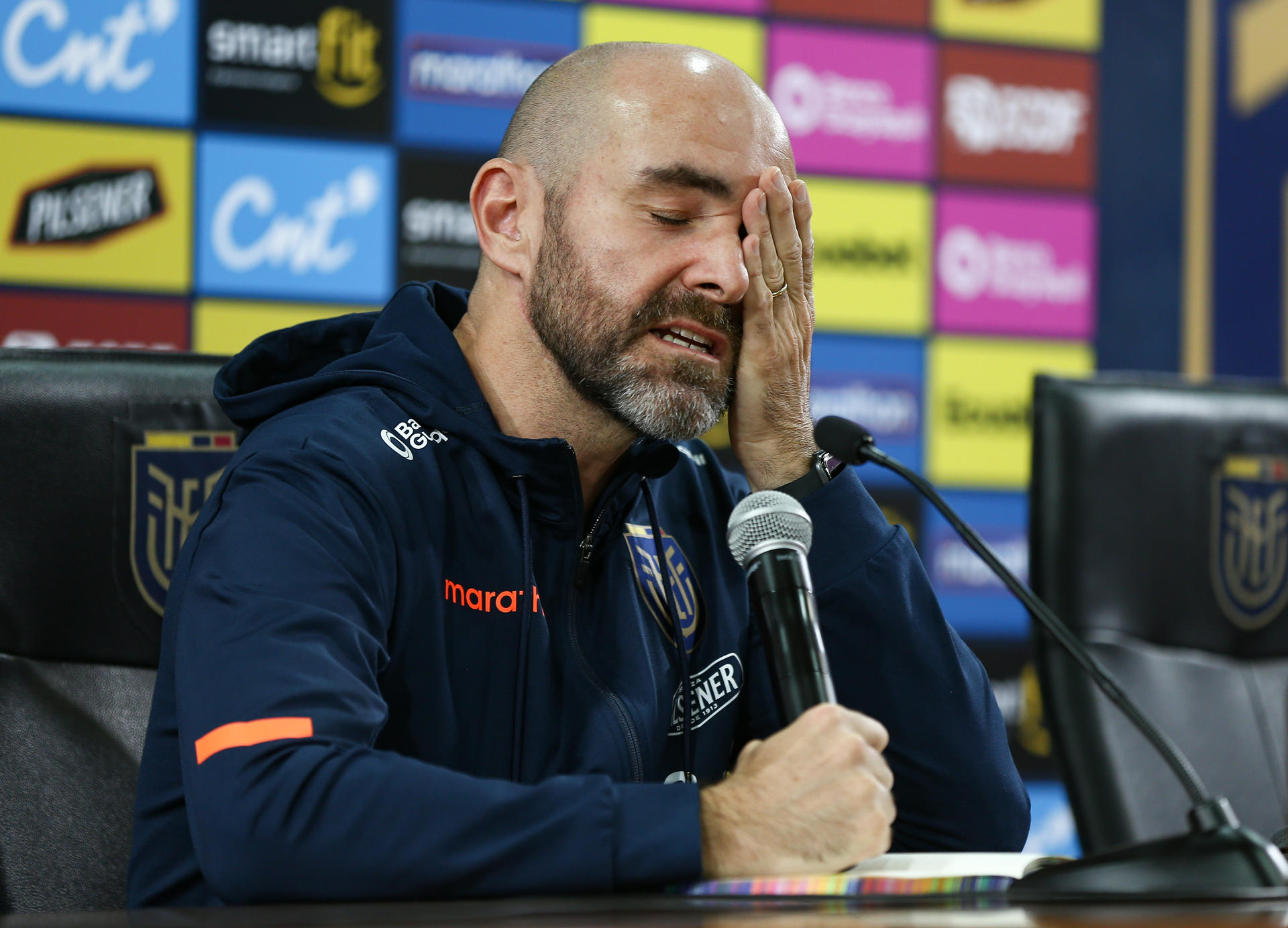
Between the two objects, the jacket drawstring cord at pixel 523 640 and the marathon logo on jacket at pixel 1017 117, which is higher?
the marathon logo on jacket at pixel 1017 117

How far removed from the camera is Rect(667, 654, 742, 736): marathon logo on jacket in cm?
112

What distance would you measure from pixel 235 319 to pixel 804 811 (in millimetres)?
1839

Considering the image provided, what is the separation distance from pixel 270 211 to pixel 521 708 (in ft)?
5.25

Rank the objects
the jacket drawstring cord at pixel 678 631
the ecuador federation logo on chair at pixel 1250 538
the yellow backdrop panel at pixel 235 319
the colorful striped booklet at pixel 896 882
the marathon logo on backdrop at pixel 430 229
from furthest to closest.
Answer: the marathon logo on backdrop at pixel 430 229 → the yellow backdrop panel at pixel 235 319 → the ecuador federation logo on chair at pixel 1250 538 → the jacket drawstring cord at pixel 678 631 → the colorful striped booklet at pixel 896 882

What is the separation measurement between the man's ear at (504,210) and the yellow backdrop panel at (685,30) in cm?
132

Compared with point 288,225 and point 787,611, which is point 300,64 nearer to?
point 288,225

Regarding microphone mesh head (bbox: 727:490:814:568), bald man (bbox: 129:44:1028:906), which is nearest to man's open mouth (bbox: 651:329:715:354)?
bald man (bbox: 129:44:1028:906)

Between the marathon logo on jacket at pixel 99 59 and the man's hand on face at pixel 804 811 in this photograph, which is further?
the marathon logo on jacket at pixel 99 59

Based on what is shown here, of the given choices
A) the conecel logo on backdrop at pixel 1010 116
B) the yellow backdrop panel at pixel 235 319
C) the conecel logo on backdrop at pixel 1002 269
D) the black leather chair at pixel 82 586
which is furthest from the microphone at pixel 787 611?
the conecel logo on backdrop at pixel 1010 116

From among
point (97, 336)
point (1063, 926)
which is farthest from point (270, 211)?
point (1063, 926)

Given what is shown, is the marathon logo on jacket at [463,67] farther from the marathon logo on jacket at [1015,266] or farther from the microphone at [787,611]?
the microphone at [787,611]

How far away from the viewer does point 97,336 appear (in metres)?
2.21

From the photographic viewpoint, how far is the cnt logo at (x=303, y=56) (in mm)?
2277

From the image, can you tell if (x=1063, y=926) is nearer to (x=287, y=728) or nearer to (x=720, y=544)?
(x=287, y=728)
